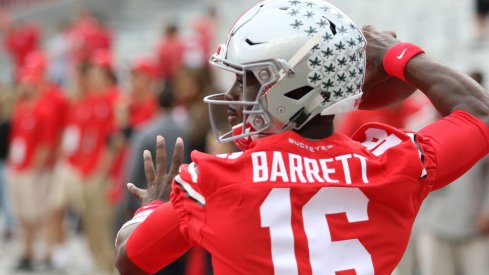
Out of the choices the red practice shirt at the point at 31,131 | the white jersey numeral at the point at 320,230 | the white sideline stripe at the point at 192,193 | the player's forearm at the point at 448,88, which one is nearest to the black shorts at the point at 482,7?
the red practice shirt at the point at 31,131

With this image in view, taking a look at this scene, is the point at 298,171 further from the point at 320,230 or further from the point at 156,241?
the point at 156,241

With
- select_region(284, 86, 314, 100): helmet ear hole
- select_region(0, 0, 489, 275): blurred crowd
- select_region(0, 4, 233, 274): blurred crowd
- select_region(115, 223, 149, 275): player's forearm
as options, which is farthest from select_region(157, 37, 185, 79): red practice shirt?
select_region(284, 86, 314, 100): helmet ear hole

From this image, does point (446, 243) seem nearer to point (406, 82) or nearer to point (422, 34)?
point (406, 82)

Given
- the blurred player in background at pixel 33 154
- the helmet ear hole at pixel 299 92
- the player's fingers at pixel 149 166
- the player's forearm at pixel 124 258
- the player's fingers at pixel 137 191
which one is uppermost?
the helmet ear hole at pixel 299 92

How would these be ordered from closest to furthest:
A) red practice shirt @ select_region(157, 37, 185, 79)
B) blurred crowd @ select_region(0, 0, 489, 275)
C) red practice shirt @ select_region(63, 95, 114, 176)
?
blurred crowd @ select_region(0, 0, 489, 275), red practice shirt @ select_region(63, 95, 114, 176), red practice shirt @ select_region(157, 37, 185, 79)

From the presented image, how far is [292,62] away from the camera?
280 cm

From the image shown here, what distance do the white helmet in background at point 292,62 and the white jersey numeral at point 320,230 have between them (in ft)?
0.71

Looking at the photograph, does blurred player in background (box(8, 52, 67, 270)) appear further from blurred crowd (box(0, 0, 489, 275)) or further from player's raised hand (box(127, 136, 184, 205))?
player's raised hand (box(127, 136, 184, 205))

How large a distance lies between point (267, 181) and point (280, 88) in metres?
0.26

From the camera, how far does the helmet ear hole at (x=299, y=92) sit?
9.36 ft

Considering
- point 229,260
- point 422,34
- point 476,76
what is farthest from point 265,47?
point 422,34

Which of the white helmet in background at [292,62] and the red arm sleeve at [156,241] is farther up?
the white helmet in background at [292,62]

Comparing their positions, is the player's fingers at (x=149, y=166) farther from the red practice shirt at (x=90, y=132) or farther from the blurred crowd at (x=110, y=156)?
the red practice shirt at (x=90, y=132)

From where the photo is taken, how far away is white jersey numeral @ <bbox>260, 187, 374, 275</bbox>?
273 centimetres
